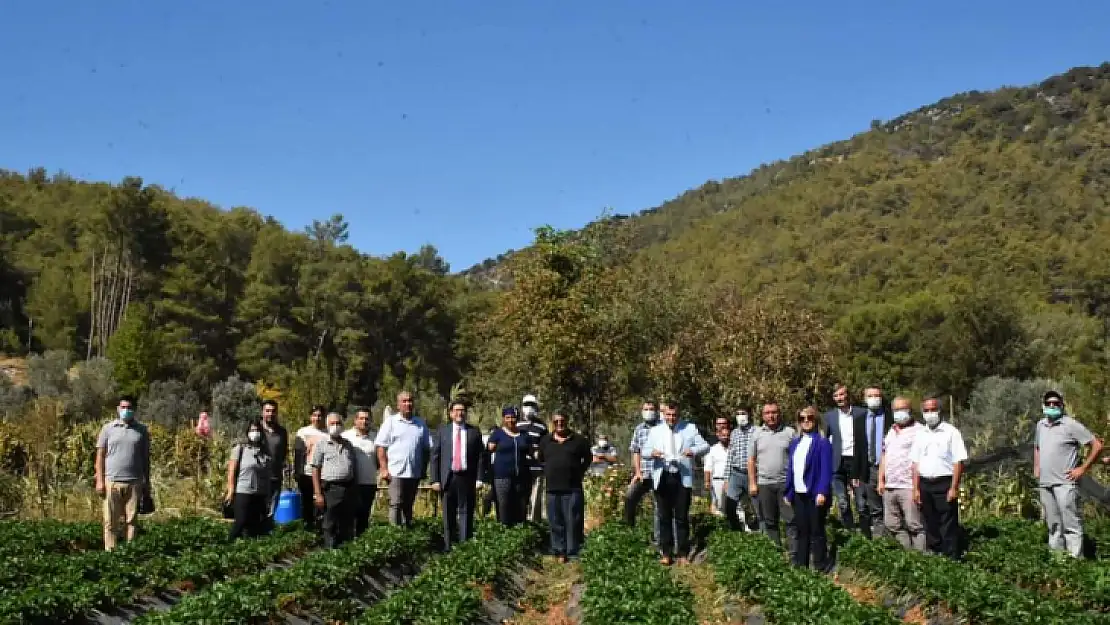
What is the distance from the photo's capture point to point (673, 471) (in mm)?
12469

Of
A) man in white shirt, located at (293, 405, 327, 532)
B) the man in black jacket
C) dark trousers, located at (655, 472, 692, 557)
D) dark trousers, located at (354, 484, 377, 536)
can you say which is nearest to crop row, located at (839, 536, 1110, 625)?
dark trousers, located at (655, 472, 692, 557)

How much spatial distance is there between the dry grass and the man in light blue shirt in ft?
4.49

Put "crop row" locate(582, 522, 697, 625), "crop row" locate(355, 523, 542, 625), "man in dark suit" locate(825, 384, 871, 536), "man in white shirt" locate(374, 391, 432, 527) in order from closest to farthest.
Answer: "crop row" locate(582, 522, 697, 625), "crop row" locate(355, 523, 542, 625), "man in dark suit" locate(825, 384, 871, 536), "man in white shirt" locate(374, 391, 432, 527)

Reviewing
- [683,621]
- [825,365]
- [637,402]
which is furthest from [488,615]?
[637,402]

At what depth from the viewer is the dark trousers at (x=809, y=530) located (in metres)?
11.1

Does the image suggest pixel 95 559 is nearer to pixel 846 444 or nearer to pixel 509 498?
pixel 509 498

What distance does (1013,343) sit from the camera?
5088 cm

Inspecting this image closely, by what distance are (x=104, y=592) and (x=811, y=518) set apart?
758 cm

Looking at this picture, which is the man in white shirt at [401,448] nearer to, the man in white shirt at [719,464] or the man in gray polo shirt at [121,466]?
the man in gray polo shirt at [121,466]

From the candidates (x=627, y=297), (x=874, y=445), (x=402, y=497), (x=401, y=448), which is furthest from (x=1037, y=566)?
(x=627, y=297)

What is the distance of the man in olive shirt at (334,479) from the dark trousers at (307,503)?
1.48m

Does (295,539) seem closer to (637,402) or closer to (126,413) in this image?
(126,413)

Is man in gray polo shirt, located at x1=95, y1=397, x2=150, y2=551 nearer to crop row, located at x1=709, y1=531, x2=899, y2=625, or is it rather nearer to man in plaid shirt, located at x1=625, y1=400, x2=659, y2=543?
man in plaid shirt, located at x1=625, y1=400, x2=659, y2=543

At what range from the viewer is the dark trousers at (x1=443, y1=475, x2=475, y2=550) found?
13.0 meters
